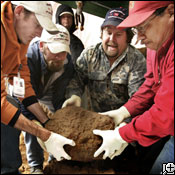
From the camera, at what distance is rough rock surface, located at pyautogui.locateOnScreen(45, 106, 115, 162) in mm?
1056

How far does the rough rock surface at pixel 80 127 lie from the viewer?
1056mm

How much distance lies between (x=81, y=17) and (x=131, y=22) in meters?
0.31

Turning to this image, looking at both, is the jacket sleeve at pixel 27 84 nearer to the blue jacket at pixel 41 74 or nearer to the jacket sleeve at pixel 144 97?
the blue jacket at pixel 41 74

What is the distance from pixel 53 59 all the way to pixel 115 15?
1.34ft

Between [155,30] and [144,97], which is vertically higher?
[155,30]

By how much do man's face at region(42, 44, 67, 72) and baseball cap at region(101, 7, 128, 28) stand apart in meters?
0.31

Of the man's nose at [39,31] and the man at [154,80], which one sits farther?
the man's nose at [39,31]

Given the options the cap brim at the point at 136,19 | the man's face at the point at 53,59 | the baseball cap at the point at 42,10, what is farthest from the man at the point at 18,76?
the cap brim at the point at 136,19

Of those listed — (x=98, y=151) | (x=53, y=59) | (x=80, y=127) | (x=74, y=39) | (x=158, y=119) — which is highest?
(x=74, y=39)

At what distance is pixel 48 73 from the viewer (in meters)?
1.11

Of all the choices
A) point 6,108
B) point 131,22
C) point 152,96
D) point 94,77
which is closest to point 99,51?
point 94,77

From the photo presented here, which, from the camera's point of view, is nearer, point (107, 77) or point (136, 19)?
point (136, 19)

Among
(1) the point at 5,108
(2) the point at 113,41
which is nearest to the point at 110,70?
(2) the point at 113,41

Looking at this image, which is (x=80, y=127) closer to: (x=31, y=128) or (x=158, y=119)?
(x=31, y=128)
